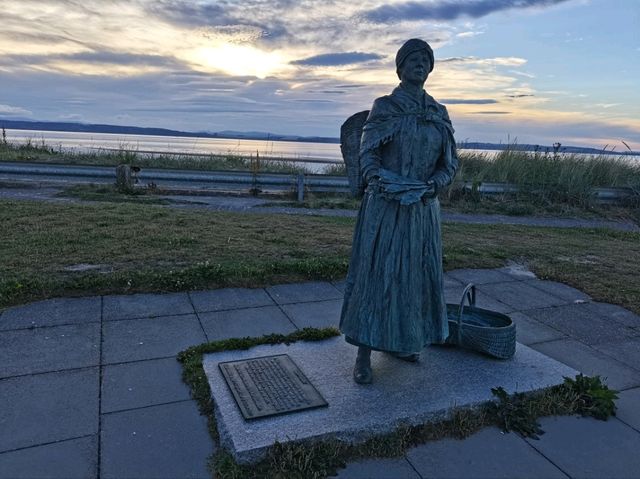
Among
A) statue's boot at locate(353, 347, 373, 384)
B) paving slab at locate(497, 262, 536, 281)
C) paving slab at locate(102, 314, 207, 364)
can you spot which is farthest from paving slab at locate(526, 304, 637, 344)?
paving slab at locate(102, 314, 207, 364)

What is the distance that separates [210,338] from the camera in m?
4.11

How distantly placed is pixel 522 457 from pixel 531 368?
99 cm

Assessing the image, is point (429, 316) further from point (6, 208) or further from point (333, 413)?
point (6, 208)

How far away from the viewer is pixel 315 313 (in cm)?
475

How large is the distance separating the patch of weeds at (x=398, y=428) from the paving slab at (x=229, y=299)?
0.97 m

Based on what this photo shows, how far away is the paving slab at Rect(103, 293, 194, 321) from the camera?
14.8ft

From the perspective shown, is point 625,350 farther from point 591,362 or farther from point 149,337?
point 149,337

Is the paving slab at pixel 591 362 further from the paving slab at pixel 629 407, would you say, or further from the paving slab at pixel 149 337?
the paving slab at pixel 149 337

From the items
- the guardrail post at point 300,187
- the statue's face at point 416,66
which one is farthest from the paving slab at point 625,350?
the guardrail post at point 300,187

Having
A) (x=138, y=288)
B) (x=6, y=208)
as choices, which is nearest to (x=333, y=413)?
(x=138, y=288)

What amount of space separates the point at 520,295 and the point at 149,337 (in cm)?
415

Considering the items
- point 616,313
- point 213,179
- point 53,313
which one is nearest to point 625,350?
point 616,313

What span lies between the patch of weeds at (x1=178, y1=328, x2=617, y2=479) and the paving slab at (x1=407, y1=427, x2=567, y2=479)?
65 millimetres

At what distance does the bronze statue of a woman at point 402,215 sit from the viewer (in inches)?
115
